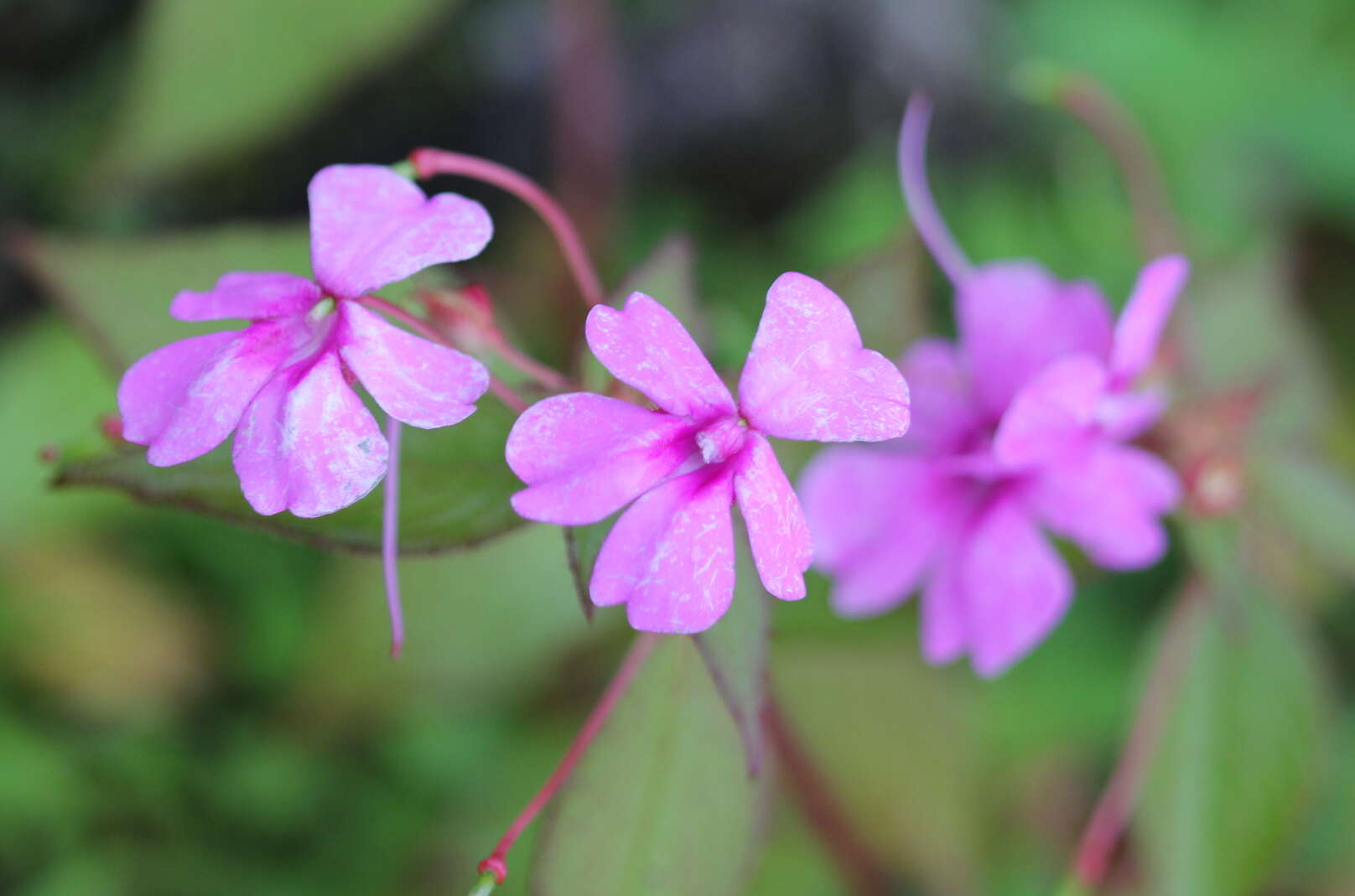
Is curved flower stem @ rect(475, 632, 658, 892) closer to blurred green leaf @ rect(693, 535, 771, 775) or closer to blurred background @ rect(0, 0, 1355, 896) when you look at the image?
blurred green leaf @ rect(693, 535, 771, 775)

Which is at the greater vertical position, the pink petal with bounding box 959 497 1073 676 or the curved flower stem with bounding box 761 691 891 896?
the pink petal with bounding box 959 497 1073 676

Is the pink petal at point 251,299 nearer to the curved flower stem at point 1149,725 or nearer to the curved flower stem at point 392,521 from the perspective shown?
the curved flower stem at point 392,521

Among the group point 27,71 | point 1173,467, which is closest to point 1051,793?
point 1173,467

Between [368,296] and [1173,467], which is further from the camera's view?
[1173,467]

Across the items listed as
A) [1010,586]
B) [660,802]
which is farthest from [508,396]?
[1010,586]

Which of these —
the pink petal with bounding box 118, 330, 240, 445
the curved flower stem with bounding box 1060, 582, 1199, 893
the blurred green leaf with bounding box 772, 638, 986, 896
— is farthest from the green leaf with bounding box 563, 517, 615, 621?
the blurred green leaf with bounding box 772, 638, 986, 896

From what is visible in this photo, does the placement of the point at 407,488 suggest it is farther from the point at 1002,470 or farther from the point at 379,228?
the point at 1002,470

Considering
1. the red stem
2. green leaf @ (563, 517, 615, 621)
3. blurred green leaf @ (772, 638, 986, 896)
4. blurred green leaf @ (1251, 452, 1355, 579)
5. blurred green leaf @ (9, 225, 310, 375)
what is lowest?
blurred green leaf @ (772, 638, 986, 896)

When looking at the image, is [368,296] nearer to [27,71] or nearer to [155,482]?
[155,482]
